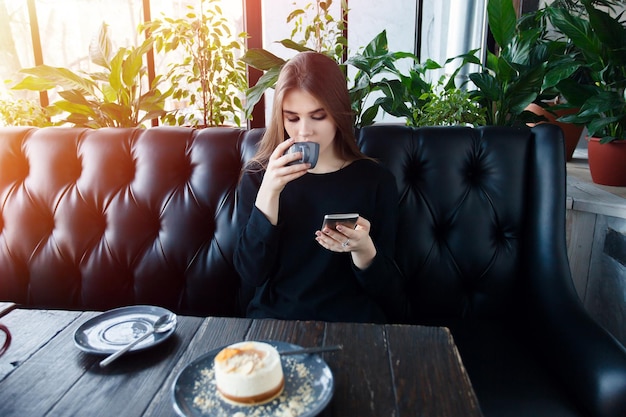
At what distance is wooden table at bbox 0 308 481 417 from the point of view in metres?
0.75

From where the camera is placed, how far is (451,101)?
1.92 metres

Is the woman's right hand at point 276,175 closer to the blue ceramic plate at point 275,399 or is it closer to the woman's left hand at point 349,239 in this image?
the woman's left hand at point 349,239

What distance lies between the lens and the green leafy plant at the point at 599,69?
1.73m

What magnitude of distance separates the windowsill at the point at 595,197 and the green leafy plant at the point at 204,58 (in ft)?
4.97

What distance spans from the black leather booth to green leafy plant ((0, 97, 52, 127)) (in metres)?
0.63

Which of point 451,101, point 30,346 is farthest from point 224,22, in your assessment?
point 30,346

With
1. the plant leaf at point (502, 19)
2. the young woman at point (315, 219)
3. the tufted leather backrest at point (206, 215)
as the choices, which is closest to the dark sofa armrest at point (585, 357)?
the tufted leather backrest at point (206, 215)

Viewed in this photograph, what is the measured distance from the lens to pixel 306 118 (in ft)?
4.44

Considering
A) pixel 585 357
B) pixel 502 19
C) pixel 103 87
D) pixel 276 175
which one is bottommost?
pixel 585 357

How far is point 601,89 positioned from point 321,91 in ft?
4.17

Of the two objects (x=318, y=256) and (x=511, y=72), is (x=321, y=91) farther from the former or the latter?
(x=511, y=72)

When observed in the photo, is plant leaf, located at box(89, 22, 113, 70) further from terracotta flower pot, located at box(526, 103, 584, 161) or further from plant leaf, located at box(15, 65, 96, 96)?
terracotta flower pot, located at box(526, 103, 584, 161)

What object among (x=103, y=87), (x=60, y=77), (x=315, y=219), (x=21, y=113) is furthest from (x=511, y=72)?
(x=21, y=113)

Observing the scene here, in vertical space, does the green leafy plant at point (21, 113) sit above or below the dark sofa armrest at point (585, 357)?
above
